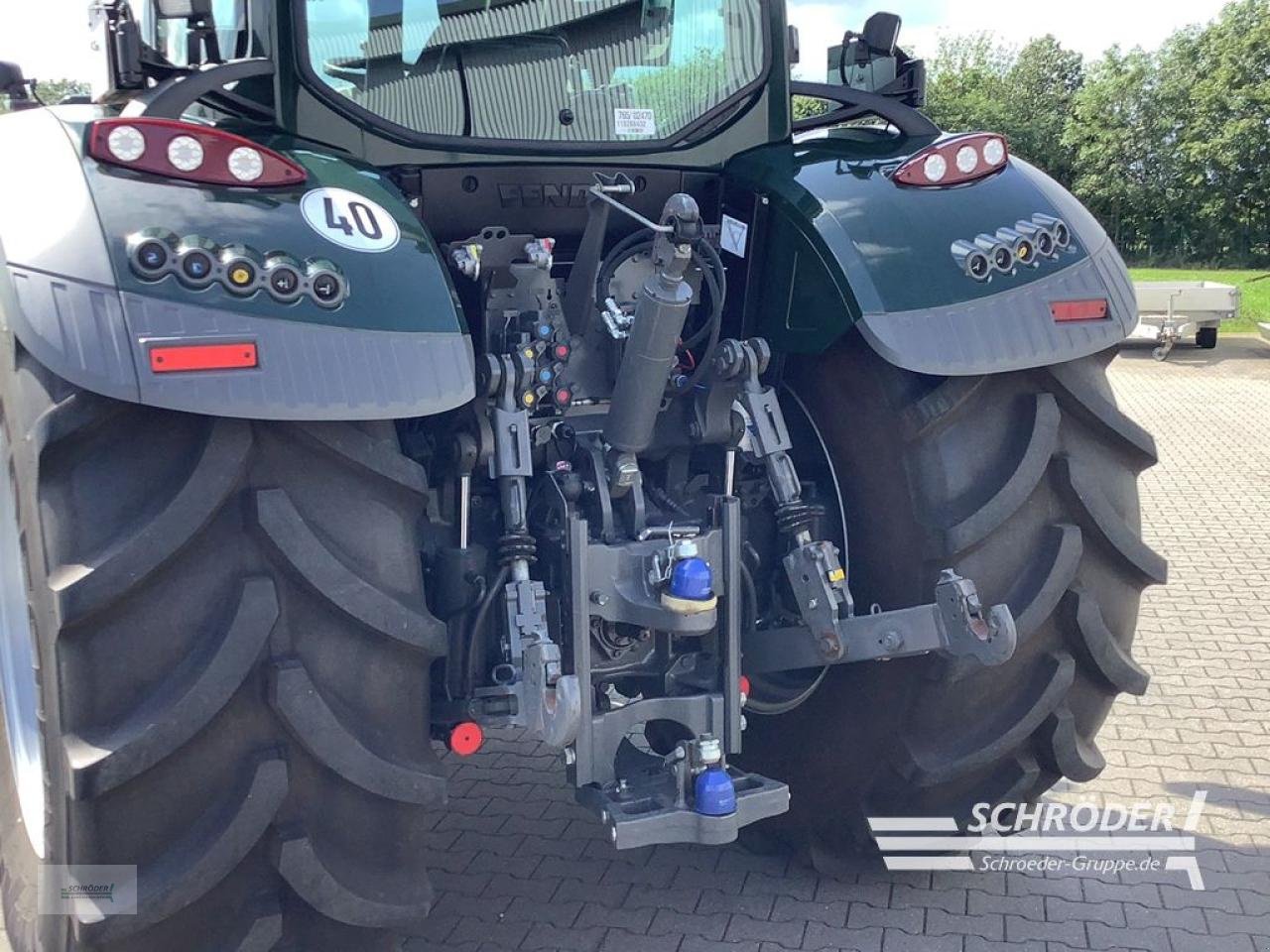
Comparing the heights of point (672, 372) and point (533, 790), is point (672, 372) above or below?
above

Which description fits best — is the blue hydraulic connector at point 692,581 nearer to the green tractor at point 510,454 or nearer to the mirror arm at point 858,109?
the green tractor at point 510,454

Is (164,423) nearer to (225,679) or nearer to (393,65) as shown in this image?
(225,679)

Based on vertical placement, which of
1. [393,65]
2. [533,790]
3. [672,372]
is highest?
[393,65]

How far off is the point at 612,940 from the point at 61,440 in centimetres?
184

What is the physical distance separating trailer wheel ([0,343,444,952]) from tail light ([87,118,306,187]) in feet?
1.38

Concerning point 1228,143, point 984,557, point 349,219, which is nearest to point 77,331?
point 349,219

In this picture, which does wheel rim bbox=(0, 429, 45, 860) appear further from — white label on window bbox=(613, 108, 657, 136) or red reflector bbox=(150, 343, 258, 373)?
white label on window bbox=(613, 108, 657, 136)

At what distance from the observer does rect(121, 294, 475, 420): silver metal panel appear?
7.23 feet

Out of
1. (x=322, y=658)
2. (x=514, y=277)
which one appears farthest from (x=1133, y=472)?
(x=322, y=658)

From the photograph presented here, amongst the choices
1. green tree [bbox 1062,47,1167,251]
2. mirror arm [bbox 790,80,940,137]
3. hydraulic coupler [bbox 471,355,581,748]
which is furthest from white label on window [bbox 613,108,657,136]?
green tree [bbox 1062,47,1167,251]

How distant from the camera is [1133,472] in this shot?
3199 millimetres

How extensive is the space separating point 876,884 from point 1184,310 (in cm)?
1379

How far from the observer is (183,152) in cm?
241

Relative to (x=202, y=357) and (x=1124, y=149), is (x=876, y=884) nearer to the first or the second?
(x=202, y=357)
